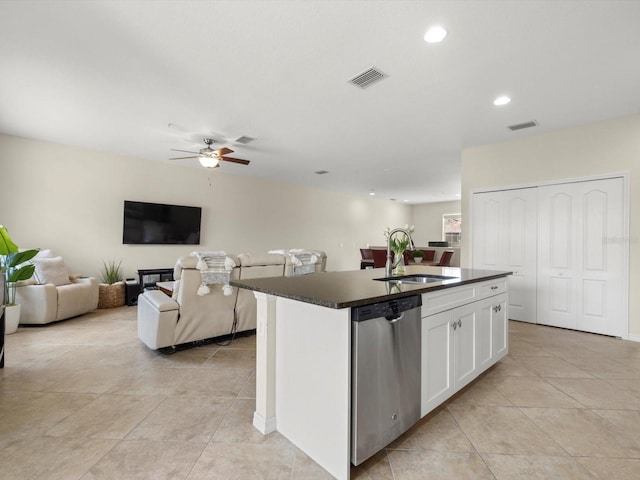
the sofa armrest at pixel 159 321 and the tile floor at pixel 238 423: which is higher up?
the sofa armrest at pixel 159 321

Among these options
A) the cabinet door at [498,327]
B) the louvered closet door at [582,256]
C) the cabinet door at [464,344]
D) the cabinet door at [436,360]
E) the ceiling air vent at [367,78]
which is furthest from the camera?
the louvered closet door at [582,256]

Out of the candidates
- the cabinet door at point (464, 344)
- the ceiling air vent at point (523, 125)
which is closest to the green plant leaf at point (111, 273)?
the cabinet door at point (464, 344)

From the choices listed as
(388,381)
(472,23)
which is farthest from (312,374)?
(472,23)

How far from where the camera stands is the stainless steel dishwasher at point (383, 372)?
143cm

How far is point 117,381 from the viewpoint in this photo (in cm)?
253

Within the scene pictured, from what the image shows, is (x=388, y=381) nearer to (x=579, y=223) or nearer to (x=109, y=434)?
(x=109, y=434)

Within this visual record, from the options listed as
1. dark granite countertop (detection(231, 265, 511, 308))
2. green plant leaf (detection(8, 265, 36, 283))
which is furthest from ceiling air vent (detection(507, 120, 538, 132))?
green plant leaf (detection(8, 265, 36, 283))

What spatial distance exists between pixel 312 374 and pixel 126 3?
259 cm

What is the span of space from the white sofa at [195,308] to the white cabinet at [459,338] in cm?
214

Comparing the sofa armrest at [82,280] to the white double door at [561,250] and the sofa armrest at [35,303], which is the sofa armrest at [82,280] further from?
the white double door at [561,250]

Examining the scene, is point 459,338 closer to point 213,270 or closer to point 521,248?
point 213,270

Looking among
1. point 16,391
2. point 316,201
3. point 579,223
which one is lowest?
point 16,391

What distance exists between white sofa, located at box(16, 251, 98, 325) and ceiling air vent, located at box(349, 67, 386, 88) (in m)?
4.58

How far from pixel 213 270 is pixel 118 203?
370 centimetres
